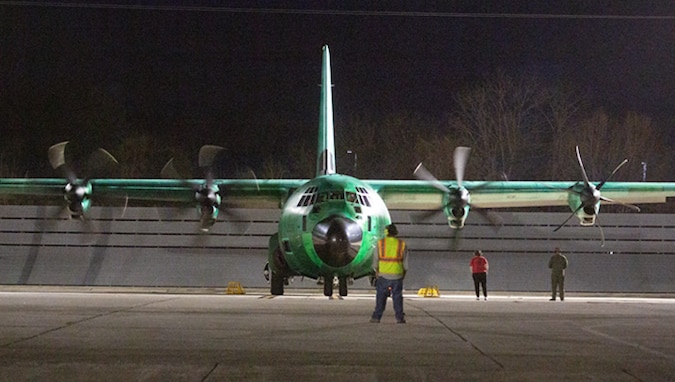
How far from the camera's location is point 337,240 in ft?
77.2

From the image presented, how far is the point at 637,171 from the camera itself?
64000 mm

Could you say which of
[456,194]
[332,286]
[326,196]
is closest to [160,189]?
[332,286]

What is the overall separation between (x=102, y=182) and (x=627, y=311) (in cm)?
2033

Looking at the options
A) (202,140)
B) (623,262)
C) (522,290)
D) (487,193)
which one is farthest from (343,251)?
(202,140)

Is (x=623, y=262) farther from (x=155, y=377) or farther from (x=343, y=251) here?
(x=155, y=377)

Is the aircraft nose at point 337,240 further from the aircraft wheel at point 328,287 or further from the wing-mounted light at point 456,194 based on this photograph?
the wing-mounted light at point 456,194

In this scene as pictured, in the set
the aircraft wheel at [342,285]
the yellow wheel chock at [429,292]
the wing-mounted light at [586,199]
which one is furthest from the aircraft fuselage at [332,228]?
the yellow wheel chock at [429,292]

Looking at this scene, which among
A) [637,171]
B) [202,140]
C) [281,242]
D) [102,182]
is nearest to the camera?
[281,242]

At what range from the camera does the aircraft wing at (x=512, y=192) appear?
32.4 meters

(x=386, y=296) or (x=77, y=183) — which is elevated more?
(x=77, y=183)

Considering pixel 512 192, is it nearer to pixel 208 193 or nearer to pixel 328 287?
pixel 328 287

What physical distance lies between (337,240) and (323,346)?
1189 cm

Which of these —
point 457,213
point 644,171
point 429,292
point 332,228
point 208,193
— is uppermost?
point 644,171

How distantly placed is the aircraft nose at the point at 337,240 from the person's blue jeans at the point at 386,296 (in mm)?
7236
